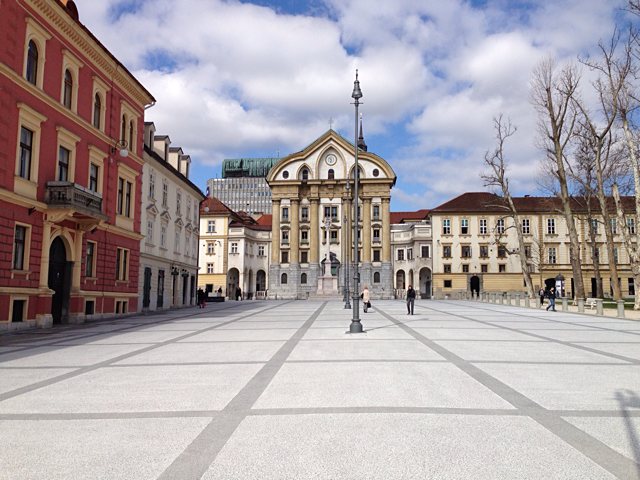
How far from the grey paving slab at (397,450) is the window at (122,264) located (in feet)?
81.8

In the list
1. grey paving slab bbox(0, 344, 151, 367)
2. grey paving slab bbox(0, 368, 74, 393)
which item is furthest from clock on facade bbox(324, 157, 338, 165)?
grey paving slab bbox(0, 368, 74, 393)

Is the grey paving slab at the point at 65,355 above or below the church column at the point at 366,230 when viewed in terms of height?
below

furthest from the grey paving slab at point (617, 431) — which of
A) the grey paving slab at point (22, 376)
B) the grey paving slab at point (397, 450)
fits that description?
the grey paving slab at point (22, 376)

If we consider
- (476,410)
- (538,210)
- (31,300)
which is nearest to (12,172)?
(31,300)

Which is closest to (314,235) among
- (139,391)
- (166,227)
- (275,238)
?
(275,238)

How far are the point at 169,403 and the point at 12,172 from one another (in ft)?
51.7

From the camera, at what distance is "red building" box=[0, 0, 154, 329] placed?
64.7ft

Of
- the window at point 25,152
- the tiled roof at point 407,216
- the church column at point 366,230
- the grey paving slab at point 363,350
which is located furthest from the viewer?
the tiled roof at point 407,216

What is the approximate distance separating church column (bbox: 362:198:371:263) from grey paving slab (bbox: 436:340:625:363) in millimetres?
66133

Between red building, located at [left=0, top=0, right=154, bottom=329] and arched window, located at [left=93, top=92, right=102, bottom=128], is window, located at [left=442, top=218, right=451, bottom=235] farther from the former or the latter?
arched window, located at [left=93, top=92, right=102, bottom=128]

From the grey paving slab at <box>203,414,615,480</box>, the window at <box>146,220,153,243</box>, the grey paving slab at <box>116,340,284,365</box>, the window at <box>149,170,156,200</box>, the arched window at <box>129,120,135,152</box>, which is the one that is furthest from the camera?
the window at <box>146,220,153,243</box>

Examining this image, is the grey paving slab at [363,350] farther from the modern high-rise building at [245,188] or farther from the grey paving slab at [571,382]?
the modern high-rise building at [245,188]

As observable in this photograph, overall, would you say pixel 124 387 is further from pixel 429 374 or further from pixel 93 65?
pixel 93 65

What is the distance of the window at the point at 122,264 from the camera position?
29.5m
